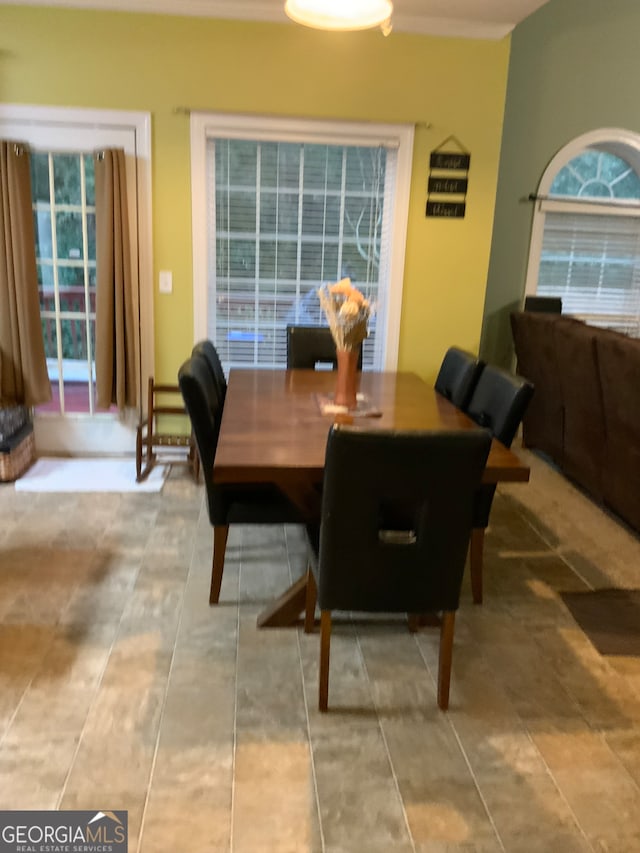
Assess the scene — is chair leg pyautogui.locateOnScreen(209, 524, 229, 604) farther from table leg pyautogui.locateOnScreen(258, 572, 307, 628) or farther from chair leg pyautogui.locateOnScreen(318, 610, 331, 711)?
chair leg pyautogui.locateOnScreen(318, 610, 331, 711)

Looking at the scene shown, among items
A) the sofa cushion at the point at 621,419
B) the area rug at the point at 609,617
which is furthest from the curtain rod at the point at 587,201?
the area rug at the point at 609,617

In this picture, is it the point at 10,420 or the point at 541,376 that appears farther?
the point at 541,376

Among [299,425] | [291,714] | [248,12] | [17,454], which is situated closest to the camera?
[291,714]

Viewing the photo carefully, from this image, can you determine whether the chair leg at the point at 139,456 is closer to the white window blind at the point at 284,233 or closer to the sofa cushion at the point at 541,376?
the white window blind at the point at 284,233

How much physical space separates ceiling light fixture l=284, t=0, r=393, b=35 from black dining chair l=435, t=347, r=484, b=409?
4.47ft

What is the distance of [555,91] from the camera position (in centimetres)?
496

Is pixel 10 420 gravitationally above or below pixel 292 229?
below

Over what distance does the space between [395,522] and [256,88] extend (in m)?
2.94

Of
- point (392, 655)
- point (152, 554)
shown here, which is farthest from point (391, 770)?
point (152, 554)

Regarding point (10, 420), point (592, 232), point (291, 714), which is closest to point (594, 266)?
point (592, 232)

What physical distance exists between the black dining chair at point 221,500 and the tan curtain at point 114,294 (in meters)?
1.56

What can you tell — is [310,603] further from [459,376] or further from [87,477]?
[87,477]

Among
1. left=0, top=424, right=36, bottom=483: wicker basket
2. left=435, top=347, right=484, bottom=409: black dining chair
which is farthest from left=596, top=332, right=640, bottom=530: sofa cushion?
left=0, top=424, right=36, bottom=483: wicker basket

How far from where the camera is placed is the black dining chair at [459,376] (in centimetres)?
297
